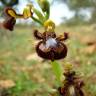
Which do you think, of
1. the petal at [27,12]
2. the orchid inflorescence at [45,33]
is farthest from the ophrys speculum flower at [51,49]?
the petal at [27,12]

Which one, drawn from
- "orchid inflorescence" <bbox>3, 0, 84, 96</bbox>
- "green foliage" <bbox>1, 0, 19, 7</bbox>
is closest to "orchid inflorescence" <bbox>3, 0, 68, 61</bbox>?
"orchid inflorescence" <bbox>3, 0, 84, 96</bbox>

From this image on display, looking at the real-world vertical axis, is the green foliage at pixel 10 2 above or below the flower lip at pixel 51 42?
above

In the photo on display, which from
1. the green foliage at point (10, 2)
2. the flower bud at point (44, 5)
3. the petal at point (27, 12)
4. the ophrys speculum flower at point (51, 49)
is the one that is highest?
the green foliage at point (10, 2)

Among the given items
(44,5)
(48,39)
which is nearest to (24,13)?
(44,5)

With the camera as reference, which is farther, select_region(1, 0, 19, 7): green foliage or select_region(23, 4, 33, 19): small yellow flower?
select_region(1, 0, 19, 7): green foliage

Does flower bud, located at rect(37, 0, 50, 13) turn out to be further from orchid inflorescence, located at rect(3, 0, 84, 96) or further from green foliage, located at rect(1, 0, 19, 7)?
green foliage, located at rect(1, 0, 19, 7)

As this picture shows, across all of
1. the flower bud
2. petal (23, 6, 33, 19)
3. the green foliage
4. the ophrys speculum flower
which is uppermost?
the green foliage

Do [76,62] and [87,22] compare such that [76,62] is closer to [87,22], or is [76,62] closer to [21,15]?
[21,15]

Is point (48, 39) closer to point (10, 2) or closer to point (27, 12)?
point (27, 12)

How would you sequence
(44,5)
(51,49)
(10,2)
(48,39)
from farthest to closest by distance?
(10,2)
(44,5)
(48,39)
(51,49)

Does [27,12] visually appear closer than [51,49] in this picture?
No

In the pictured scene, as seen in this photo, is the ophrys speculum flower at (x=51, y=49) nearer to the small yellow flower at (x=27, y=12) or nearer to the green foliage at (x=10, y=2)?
the small yellow flower at (x=27, y=12)
